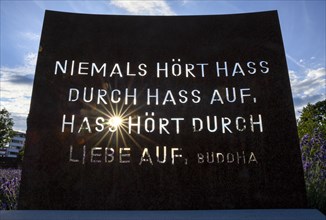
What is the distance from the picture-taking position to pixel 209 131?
446 cm

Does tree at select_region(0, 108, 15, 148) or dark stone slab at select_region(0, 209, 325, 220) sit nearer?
dark stone slab at select_region(0, 209, 325, 220)

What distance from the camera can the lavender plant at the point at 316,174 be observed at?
14.7 ft

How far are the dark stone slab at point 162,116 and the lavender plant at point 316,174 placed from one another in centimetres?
65

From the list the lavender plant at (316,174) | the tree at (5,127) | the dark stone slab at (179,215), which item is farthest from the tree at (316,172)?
the tree at (5,127)

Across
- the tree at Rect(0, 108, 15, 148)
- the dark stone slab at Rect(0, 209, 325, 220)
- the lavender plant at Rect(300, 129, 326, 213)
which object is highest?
the tree at Rect(0, 108, 15, 148)

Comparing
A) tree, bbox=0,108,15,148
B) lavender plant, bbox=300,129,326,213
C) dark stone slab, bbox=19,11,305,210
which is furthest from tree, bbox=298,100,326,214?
tree, bbox=0,108,15,148

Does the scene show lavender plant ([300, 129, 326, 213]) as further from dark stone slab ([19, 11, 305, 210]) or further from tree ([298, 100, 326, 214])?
dark stone slab ([19, 11, 305, 210])

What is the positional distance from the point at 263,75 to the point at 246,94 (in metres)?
0.54

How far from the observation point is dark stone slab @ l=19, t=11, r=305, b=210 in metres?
4.17

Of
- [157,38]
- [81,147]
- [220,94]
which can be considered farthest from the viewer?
[157,38]

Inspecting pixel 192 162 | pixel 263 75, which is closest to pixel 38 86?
pixel 192 162

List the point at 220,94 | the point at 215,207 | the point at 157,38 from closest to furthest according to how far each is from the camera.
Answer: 1. the point at 215,207
2. the point at 220,94
3. the point at 157,38

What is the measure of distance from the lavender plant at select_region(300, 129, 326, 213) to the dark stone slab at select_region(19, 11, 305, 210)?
2.13ft

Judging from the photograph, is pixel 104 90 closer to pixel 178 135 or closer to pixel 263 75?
pixel 178 135
